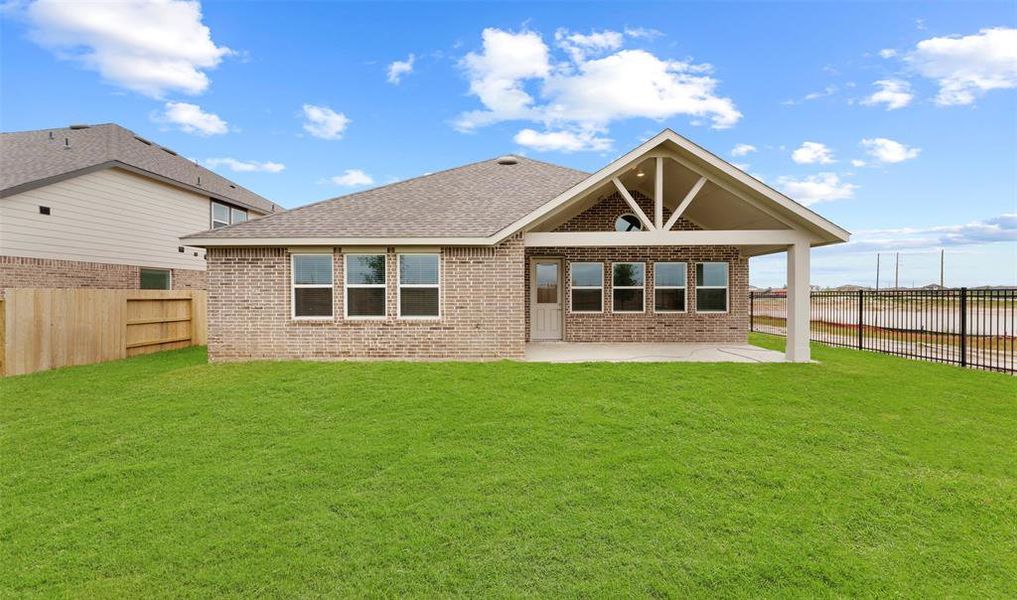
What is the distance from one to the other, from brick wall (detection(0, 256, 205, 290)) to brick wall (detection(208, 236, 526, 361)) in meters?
6.06

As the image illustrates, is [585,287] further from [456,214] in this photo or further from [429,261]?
[429,261]

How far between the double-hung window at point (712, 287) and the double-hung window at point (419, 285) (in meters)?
8.24

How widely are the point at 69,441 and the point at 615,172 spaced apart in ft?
33.2

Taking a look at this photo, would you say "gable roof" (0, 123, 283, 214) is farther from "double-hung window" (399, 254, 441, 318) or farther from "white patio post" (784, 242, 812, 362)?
"white patio post" (784, 242, 812, 362)

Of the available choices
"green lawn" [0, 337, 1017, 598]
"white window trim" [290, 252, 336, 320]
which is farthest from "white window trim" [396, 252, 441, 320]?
"green lawn" [0, 337, 1017, 598]

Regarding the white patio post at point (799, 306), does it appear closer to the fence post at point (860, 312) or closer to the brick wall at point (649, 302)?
the brick wall at point (649, 302)

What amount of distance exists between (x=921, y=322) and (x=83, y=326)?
21.4 meters

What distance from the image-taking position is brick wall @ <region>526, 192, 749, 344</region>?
42.7ft

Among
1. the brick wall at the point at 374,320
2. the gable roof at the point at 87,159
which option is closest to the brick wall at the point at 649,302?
the brick wall at the point at 374,320

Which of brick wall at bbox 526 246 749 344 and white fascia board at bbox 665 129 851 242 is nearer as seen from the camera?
white fascia board at bbox 665 129 851 242

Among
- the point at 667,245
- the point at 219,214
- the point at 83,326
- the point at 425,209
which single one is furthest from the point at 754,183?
the point at 219,214

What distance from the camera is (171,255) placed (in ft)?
51.6

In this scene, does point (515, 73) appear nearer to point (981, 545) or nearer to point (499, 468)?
point (499, 468)

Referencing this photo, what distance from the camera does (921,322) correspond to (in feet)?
37.9
